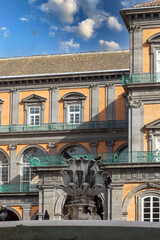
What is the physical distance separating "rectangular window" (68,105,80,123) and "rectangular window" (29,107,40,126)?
7.90 ft

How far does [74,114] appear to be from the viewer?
1969 inches

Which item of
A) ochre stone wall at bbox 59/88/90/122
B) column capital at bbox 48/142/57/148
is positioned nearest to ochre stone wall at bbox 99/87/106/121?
→ ochre stone wall at bbox 59/88/90/122

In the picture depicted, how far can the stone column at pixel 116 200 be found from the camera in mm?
36625

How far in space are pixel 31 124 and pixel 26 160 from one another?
2708 mm

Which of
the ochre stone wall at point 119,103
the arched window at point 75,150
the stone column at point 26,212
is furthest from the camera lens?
the arched window at point 75,150

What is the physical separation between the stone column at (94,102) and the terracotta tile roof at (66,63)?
5.03ft

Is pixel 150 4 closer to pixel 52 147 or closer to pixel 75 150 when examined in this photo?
pixel 75 150

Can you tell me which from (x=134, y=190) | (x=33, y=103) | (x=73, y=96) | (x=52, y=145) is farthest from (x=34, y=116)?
(x=134, y=190)

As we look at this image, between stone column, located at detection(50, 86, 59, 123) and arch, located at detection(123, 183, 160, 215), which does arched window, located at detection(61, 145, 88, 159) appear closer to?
stone column, located at detection(50, 86, 59, 123)

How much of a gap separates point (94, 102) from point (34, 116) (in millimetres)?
4660

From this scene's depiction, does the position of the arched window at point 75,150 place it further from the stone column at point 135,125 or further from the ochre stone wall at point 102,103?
the stone column at point 135,125

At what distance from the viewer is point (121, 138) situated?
4756 centimetres

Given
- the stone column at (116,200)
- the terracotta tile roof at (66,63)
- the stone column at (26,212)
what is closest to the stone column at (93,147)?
the terracotta tile roof at (66,63)

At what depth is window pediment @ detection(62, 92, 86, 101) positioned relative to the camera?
4988 centimetres
